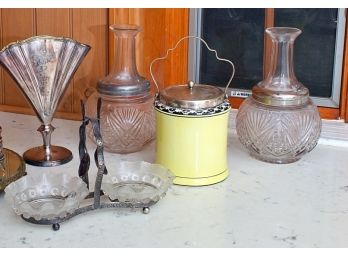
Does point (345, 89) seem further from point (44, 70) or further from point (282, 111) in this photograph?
point (44, 70)

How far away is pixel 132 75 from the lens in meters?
1.29

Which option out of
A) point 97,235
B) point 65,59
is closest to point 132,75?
point 65,59

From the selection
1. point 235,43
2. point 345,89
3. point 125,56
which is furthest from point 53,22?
point 345,89

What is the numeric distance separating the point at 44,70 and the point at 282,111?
448 mm

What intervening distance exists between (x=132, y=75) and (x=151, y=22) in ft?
0.55

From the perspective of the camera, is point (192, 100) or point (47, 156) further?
point (47, 156)

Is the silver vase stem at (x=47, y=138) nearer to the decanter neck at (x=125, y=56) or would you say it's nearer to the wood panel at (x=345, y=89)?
the decanter neck at (x=125, y=56)

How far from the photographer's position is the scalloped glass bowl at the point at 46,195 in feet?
3.21

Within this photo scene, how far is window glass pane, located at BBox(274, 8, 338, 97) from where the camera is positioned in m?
1.32

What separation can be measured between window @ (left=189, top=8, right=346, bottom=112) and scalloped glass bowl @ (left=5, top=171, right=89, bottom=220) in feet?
1.57

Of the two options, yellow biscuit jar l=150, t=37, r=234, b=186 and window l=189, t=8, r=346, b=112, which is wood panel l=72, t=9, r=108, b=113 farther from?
yellow biscuit jar l=150, t=37, r=234, b=186

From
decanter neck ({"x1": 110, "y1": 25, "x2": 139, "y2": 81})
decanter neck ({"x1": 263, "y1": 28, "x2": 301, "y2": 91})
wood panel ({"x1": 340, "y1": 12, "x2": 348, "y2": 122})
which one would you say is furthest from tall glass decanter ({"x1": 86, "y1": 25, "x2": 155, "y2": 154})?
wood panel ({"x1": 340, "y1": 12, "x2": 348, "y2": 122})

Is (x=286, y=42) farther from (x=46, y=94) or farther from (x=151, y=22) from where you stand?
(x=46, y=94)

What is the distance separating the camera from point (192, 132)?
111 cm
